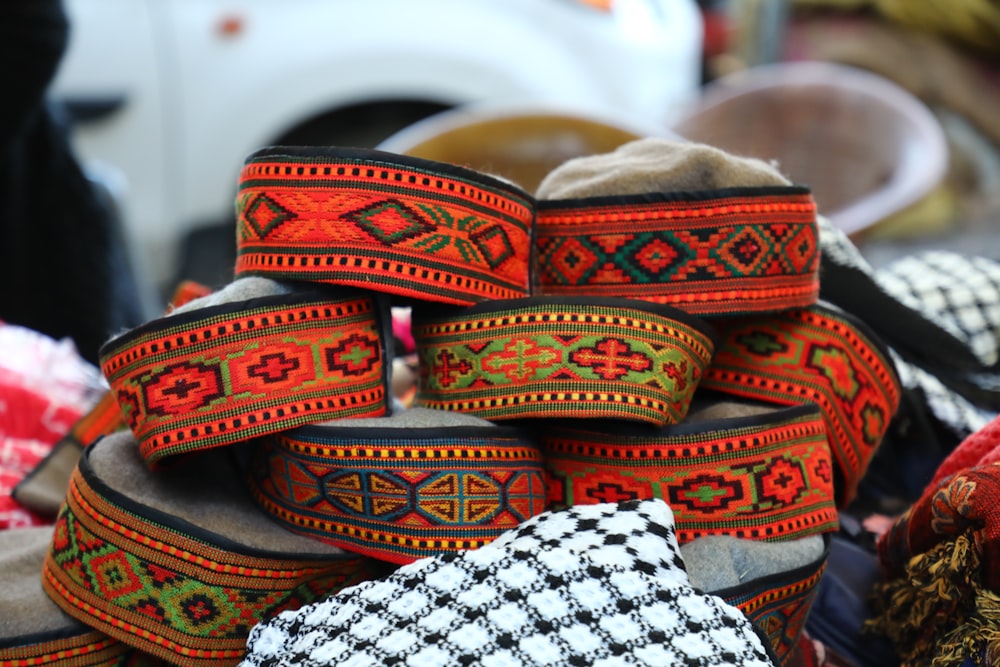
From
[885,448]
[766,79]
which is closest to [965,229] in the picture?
[766,79]

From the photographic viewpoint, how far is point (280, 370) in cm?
72

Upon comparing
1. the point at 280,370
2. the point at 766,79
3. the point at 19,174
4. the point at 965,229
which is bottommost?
the point at 965,229

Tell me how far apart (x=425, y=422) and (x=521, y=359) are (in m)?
0.09

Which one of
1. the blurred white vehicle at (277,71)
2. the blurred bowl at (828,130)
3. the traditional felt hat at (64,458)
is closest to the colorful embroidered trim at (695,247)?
the traditional felt hat at (64,458)

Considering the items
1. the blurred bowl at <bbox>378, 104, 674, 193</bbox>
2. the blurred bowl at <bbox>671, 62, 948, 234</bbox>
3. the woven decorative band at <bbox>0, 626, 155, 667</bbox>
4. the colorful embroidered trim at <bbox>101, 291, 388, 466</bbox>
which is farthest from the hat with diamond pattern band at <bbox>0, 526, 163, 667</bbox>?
the blurred bowl at <bbox>671, 62, 948, 234</bbox>

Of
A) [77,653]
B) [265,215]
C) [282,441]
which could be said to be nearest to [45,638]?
[77,653]

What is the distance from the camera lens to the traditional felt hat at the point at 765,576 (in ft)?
2.29

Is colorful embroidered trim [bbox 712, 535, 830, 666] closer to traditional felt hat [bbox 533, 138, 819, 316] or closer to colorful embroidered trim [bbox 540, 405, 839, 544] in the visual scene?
colorful embroidered trim [bbox 540, 405, 839, 544]

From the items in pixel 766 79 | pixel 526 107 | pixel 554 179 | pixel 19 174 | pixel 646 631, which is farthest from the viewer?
pixel 766 79

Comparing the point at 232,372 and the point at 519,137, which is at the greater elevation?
the point at 232,372

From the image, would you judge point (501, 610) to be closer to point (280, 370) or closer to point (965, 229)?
point (280, 370)

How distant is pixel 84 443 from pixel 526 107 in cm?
103

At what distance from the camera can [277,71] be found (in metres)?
2.95

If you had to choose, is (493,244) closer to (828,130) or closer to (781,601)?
(781,601)
